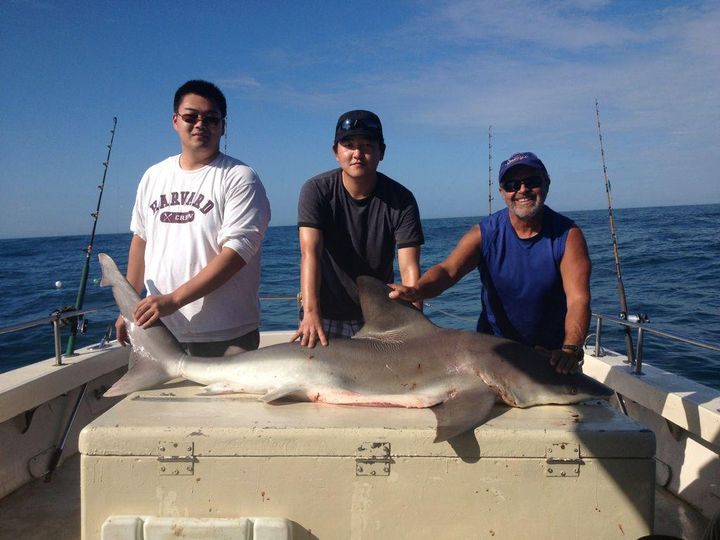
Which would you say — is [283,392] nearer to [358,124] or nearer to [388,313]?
[388,313]

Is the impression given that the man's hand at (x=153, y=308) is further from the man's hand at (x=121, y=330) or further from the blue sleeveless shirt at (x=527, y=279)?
the blue sleeveless shirt at (x=527, y=279)

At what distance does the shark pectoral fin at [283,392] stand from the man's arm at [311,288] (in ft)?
0.80

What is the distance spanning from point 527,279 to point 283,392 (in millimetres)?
1481

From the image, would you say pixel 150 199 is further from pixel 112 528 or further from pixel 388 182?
pixel 112 528

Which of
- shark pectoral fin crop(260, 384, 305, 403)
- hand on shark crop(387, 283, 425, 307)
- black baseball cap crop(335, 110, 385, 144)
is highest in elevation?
black baseball cap crop(335, 110, 385, 144)

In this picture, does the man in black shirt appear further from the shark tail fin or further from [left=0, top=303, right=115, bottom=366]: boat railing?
[left=0, top=303, right=115, bottom=366]: boat railing

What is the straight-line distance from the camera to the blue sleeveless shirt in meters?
3.15

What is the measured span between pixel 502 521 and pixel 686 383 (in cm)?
210

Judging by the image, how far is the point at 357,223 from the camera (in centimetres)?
343

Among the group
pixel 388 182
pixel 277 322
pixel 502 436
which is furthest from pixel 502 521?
pixel 277 322

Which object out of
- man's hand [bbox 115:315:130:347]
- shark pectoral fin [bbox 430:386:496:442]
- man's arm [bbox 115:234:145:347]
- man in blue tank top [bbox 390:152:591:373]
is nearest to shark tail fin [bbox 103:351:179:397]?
man's hand [bbox 115:315:130:347]

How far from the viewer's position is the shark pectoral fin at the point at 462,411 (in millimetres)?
2260

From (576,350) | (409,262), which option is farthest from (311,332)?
(576,350)

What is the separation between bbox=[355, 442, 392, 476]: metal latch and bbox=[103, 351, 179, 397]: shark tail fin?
1.23 m
